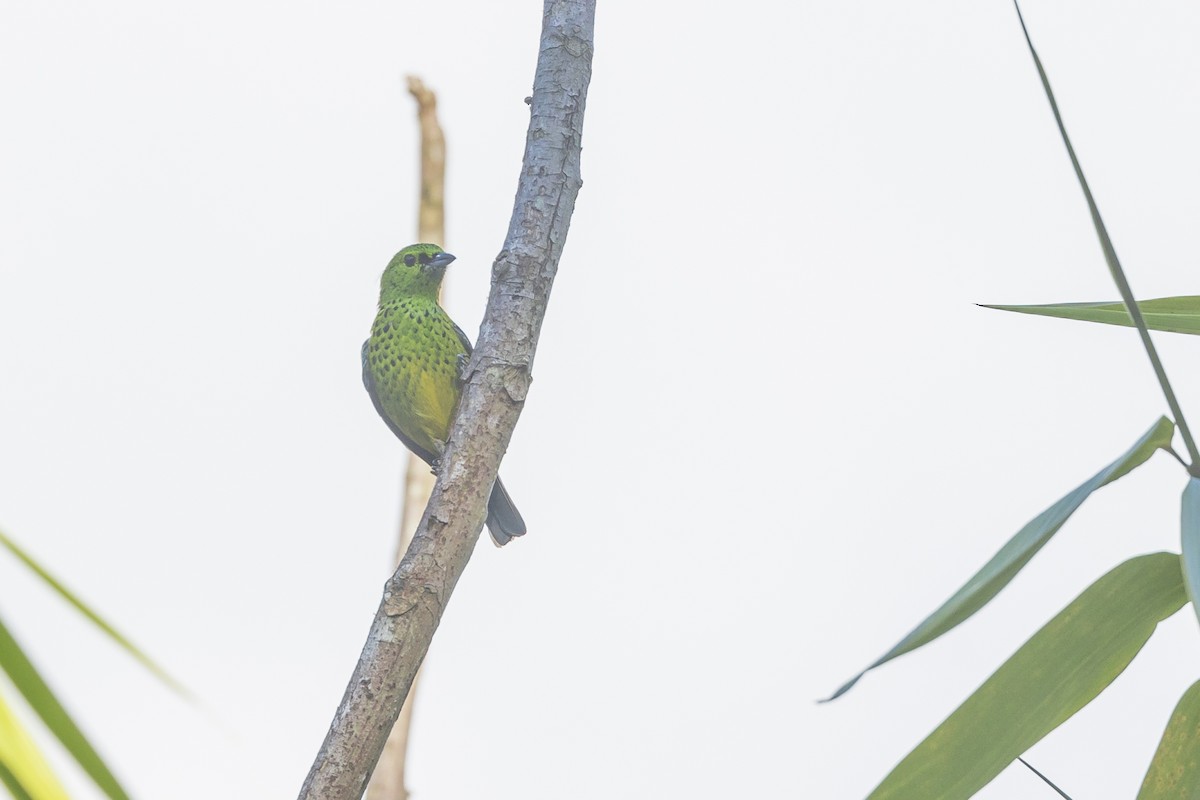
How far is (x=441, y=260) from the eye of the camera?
16.7 ft

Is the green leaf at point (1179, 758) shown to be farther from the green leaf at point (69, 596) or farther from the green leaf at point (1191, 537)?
the green leaf at point (69, 596)

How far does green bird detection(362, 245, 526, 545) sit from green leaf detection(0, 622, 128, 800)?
13.2ft

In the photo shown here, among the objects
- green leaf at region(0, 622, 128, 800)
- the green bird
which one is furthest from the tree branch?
the green bird

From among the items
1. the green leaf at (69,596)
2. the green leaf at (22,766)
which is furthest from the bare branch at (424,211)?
the green leaf at (22,766)

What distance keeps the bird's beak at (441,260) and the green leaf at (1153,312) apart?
3.88 meters

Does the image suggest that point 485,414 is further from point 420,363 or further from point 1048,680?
point 420,363

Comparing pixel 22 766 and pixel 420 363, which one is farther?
pixel 420 363

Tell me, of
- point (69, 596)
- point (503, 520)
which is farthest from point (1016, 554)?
point (503, 520)

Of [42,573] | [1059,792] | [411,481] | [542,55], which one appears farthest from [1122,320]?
[411,481]

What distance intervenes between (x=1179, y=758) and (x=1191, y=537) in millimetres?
289

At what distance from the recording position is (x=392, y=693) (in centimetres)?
211

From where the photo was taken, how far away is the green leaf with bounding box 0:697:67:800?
19.2 inches

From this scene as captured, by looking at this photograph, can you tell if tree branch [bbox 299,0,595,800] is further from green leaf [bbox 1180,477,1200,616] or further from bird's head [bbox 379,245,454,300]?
bird's head [bbox 379,245,454,300]

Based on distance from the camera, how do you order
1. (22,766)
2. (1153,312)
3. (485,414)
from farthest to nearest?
(485,414) → (1153,312) → (22,766)
